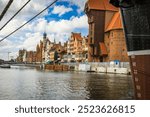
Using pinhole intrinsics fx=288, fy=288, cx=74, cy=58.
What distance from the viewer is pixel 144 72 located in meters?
10.3

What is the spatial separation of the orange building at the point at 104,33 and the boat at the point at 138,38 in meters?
70.3

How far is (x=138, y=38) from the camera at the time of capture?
33.9 feet

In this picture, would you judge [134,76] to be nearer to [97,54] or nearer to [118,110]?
[118,110]

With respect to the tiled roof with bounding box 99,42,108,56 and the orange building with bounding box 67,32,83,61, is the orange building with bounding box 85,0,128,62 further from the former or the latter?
the orange building with bounding box 67,32,83,61

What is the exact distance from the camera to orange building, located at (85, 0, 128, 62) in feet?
266

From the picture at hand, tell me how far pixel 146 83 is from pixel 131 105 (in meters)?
2.55

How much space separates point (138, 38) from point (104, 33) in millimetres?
76892

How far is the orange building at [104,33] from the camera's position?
8101 cm

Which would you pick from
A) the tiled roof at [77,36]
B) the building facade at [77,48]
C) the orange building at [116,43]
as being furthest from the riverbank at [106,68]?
the tiled roof at [77,36]

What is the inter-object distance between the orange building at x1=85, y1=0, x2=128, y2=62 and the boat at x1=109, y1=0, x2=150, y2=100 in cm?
7028

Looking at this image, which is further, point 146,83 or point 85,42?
point 85,42

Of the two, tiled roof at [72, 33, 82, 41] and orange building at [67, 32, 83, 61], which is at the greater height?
tiled roof at [72, 33, 82, 41]

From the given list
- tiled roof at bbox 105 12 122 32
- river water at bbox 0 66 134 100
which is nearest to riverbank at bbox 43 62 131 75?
tiled roof at bbox 105 12 122 32

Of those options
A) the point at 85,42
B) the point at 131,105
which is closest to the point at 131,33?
the point at 131,105
